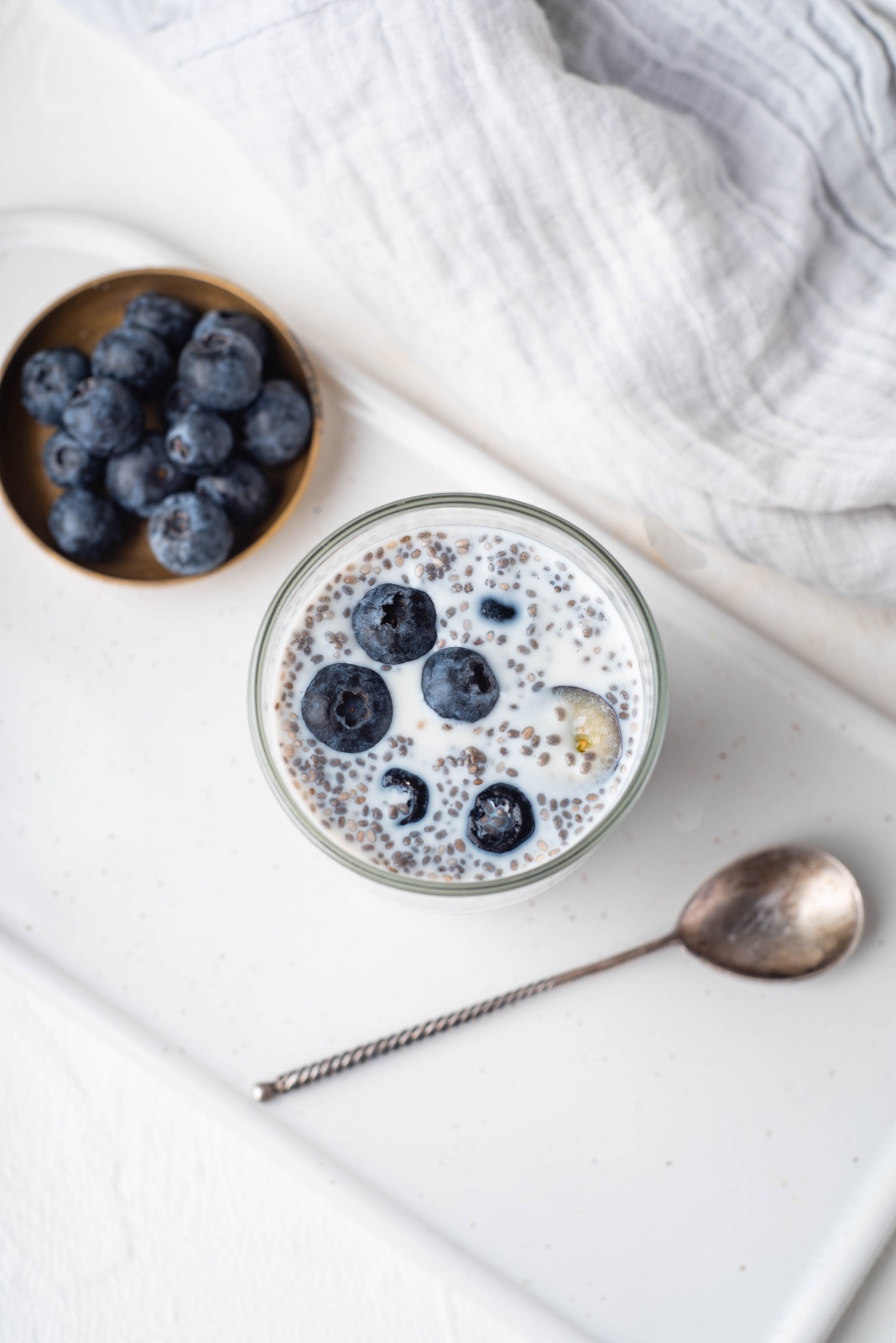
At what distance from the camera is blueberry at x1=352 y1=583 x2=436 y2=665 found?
990mm

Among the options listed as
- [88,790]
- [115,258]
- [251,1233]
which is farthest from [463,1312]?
[115,258]

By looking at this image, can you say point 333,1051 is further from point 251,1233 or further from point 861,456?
point 861,456

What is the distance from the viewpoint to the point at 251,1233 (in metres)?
1.30

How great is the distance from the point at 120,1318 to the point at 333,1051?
486 millimetres

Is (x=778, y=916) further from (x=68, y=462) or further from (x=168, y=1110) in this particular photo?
(x=68, y=462)

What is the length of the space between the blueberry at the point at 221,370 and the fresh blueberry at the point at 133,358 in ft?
0.13

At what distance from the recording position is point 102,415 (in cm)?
116

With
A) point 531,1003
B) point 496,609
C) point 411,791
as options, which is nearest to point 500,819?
point 411,791

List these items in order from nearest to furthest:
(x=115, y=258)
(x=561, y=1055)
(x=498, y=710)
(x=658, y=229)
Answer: (x=498, y=710)
(x=658, y=229)
(x=561, y=1055)
(x=115, y=258)

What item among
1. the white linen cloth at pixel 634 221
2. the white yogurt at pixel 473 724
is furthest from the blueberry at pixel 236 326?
the white yogurt at pixel 473 724

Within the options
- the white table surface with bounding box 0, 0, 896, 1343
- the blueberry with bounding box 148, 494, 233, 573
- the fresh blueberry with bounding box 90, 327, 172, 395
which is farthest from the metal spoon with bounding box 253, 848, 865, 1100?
the fresh blueberry with bounding box 90, 327, 172, 395

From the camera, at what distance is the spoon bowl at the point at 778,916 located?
3.81 ft

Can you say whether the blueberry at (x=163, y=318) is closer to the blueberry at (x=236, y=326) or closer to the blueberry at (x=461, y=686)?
the blueberry at (x=236, y=326)

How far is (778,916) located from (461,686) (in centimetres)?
47
